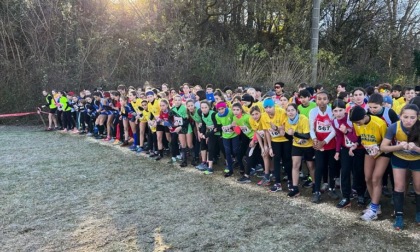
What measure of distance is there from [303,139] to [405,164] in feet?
5.39

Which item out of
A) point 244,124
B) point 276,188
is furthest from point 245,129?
point 276,188

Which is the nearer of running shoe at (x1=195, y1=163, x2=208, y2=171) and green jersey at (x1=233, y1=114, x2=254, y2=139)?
green jersey at (x1=233, y1=114, x2=254, y2=139)

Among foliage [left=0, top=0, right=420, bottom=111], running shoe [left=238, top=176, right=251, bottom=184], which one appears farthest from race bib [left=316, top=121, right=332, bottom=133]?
foliage [left=0, top=0, right=420, bottom=111]

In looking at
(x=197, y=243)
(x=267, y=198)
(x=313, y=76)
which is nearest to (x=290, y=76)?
(x=313, y=76)

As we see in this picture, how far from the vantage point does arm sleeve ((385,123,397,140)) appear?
15.6ft

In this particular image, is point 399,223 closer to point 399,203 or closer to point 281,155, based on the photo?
point 399,203

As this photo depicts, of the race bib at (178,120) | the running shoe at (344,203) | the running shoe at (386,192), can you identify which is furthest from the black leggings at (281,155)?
the race bib at (178,120)

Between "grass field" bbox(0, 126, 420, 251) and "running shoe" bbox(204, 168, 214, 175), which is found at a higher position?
"running shoe" bbox(204, 168, 214, 175)

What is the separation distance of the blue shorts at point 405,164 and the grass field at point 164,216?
30.7 inches

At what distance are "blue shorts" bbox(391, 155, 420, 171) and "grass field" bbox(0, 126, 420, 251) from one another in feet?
2.56

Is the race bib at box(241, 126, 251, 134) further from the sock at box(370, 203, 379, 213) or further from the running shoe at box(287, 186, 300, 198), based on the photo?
the sock at box(370, 203, 379, 213)

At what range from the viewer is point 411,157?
15.4ft

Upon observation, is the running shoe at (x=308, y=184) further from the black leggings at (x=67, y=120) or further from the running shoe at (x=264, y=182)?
the black leggings at (x=67, y=120)

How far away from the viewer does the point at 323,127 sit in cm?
583
